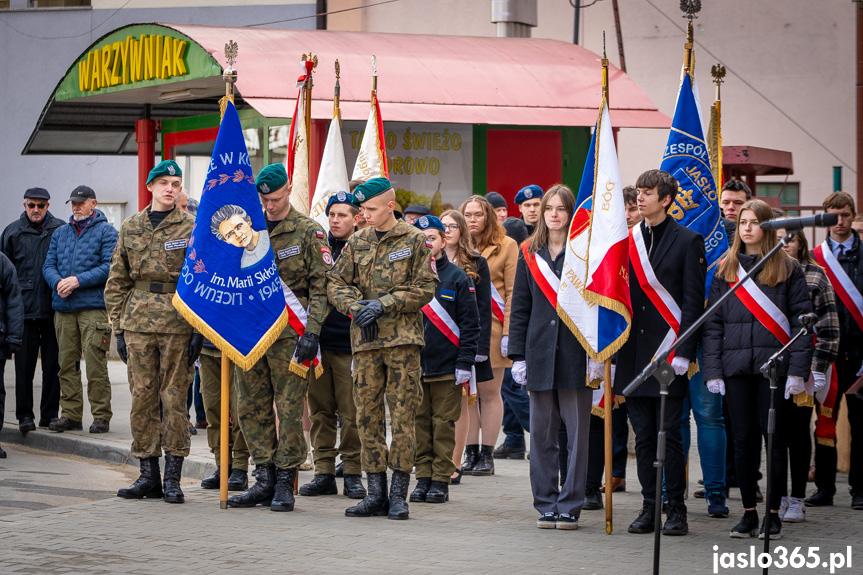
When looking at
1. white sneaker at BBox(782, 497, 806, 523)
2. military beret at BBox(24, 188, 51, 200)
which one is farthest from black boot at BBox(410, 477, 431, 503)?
military beret at BBox(24, 188, 51, 200)

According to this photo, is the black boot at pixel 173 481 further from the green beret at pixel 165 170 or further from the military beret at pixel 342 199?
the military beret at pixel 342 199

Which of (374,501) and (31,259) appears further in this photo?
(31,259)

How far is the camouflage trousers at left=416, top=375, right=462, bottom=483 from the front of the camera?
8.48m

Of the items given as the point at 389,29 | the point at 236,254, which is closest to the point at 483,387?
the point at 236,254

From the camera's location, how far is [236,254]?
26.6ft

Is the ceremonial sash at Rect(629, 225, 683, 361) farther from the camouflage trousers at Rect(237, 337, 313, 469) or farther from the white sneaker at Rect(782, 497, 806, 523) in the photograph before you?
the camouflage trousers at Rect(237, 337, 313, 469)

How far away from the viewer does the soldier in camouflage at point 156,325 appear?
818 cm

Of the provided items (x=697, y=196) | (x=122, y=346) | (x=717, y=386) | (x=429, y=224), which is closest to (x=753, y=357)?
(x=717, y=386)

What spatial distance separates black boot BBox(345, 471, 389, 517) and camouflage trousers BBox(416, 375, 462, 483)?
0.65 metres

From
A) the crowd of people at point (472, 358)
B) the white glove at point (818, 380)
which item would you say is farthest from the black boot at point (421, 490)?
the white glove at point (818, 380)

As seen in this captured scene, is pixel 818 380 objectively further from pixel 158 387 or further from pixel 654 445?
pixel 158 387

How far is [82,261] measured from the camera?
37.2ft

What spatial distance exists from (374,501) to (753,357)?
252 cm

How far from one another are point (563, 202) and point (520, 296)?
662 mm
